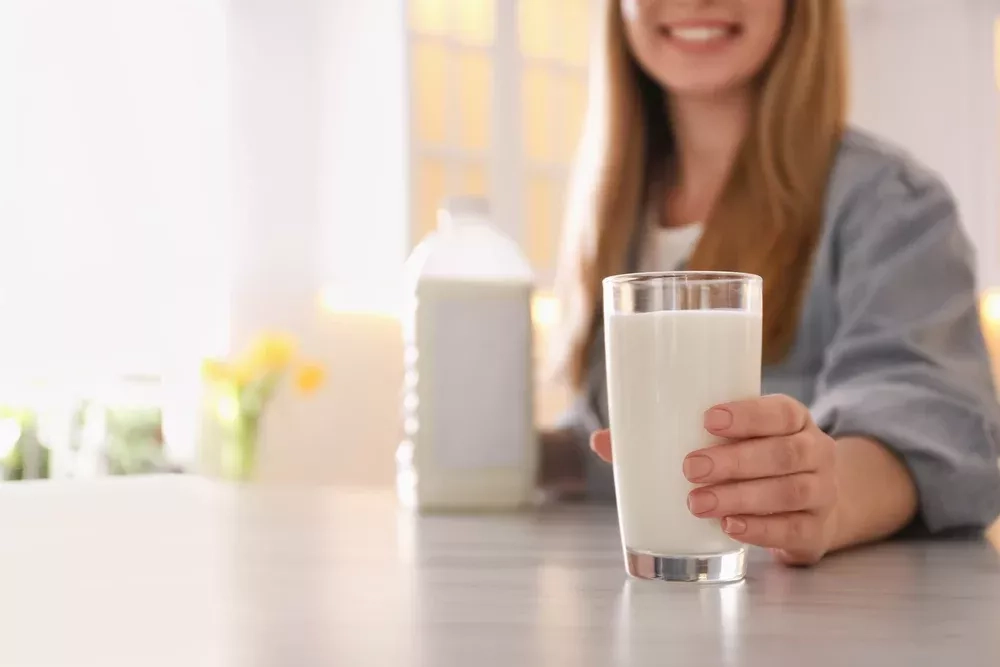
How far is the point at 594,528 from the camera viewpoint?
0.77 m

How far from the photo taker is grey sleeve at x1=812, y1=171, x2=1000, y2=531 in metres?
0.74

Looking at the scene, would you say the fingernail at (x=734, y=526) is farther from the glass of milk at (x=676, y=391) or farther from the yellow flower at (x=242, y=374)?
the yellow flower at (x=242, y=374)

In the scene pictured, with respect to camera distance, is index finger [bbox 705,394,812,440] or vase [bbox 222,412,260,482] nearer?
index finger [bbox 705,394,812,440]

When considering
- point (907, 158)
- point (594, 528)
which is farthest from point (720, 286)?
point (907, 158)

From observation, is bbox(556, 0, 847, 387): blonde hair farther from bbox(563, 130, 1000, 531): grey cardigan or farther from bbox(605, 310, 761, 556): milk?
bbox(605, 310, 761, 556): milk

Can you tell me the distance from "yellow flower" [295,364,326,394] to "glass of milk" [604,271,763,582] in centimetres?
245

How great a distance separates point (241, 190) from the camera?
3.06m

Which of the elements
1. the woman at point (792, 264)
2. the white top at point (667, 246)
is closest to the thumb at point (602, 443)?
the woman at point (792, 264)

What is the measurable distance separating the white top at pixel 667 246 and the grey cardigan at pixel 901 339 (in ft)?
0.60

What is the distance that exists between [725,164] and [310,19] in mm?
2284

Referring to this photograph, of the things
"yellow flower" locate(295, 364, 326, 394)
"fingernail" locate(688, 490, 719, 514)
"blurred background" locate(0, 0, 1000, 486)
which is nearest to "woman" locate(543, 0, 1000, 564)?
"fingernail" locate(688, 490, 719, 514)

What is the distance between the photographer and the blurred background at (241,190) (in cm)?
277

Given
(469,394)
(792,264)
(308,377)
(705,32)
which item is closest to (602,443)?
(469,394)

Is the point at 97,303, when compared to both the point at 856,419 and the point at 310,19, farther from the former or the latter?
the point at 856,419
